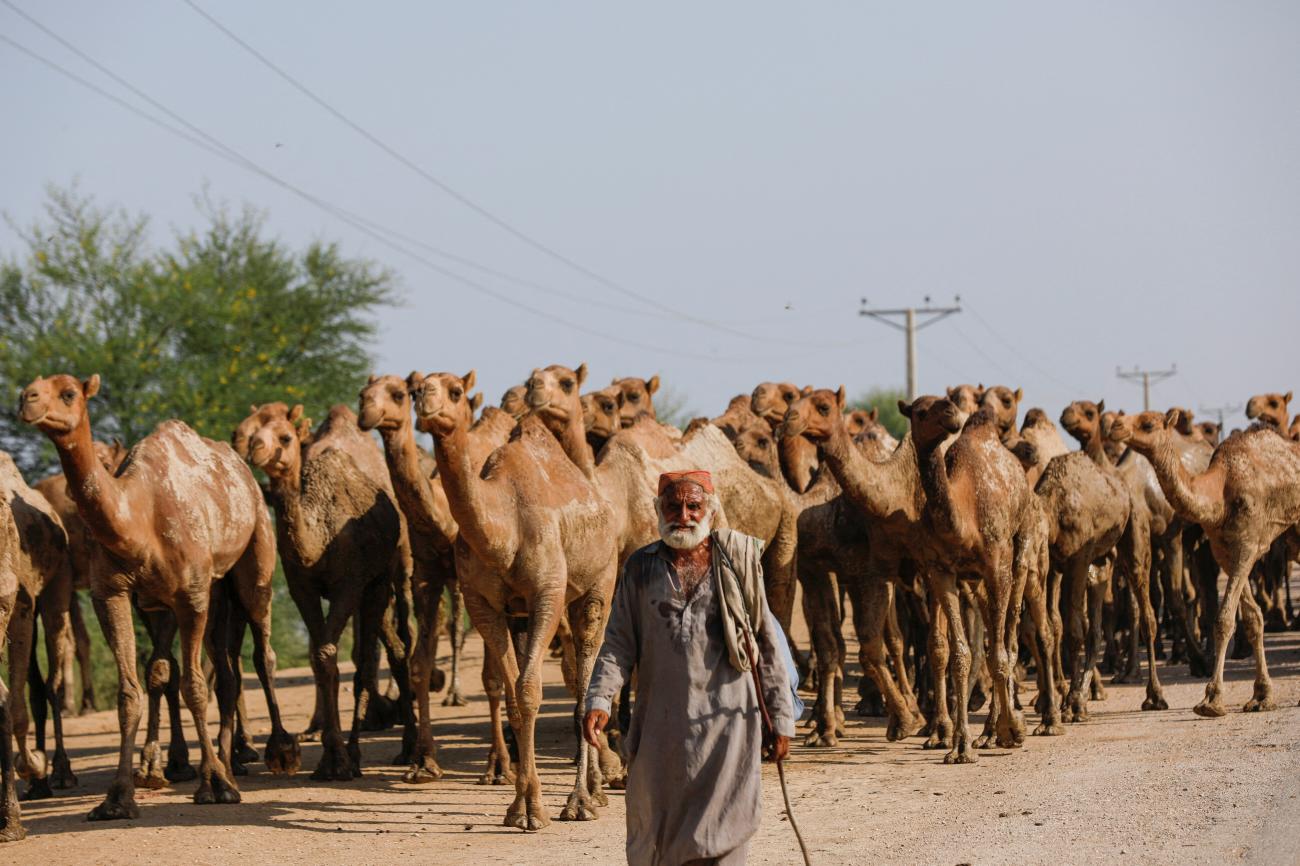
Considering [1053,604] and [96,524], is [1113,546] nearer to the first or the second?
[1053,604]

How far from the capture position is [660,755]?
7.19 meters

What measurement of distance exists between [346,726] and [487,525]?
774 cm

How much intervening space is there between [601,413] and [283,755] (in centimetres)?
404

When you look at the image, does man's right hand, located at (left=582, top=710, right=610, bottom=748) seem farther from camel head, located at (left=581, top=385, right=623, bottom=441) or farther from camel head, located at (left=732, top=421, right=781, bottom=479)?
camel head, located at (left=732, top=421, right=781, bottom=479)

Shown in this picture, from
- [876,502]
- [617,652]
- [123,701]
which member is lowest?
[123,701]

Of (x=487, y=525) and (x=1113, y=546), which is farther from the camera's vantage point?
(x=1113, y=546)

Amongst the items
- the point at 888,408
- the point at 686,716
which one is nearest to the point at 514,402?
the point at 686,716

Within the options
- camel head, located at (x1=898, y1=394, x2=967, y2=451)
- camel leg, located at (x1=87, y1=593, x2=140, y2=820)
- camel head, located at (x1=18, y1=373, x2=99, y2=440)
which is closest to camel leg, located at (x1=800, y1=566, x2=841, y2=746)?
camel head, located at (x1=898, y1=394, x2=967, y2=451)

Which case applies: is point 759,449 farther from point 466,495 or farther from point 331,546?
point 466,495

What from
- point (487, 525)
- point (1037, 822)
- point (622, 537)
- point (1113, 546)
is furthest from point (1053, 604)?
point (487, 525)

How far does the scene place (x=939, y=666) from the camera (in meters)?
13.1

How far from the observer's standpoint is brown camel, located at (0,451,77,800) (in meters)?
11.5

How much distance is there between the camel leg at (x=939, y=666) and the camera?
1309 cm

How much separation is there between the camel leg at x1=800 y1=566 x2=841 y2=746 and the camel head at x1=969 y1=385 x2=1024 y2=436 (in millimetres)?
2806
